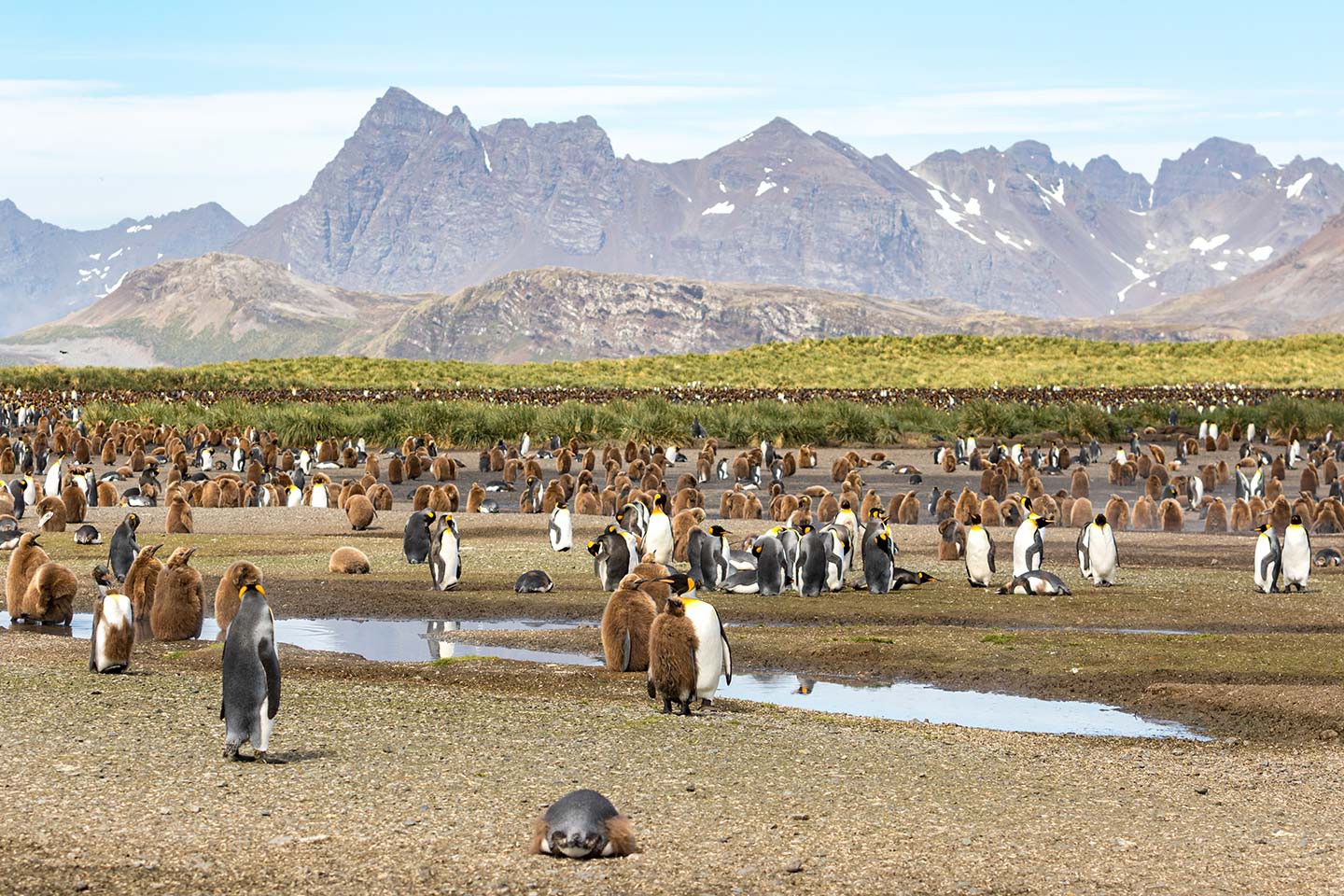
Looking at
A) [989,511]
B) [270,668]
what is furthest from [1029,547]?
[270,668]

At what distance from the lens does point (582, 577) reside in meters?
17.5

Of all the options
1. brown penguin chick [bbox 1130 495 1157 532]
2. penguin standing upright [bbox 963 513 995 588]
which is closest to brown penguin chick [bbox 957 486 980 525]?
brown penguin chick [bbox 1130 495 1157 532]

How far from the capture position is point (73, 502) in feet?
74.3

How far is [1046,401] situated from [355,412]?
21670 millimetres

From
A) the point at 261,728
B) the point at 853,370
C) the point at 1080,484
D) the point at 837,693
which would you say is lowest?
the point at 837,693

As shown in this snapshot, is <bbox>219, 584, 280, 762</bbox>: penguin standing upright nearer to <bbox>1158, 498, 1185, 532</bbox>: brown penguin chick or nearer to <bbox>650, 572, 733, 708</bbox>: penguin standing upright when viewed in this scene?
<bbox>650, 572, 733, 708</bbox>: penguin standing upright

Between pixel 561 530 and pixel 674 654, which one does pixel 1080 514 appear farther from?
pixel 674 654

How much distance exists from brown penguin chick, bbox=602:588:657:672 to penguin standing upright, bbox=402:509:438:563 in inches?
279

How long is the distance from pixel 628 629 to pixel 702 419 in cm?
3240

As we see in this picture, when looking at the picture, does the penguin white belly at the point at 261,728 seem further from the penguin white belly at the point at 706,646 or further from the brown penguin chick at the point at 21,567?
the brown penguin chick at the point at 21,567

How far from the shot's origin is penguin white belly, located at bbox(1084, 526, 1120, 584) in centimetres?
1672

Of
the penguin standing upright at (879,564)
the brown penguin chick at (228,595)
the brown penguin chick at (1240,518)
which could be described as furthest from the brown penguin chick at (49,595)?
the brown penguin chick at (1240,518)

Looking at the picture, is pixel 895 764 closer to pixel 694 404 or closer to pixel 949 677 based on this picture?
pixel 949 677

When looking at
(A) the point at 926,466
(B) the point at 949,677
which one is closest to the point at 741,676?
(B) the point at 949,677
